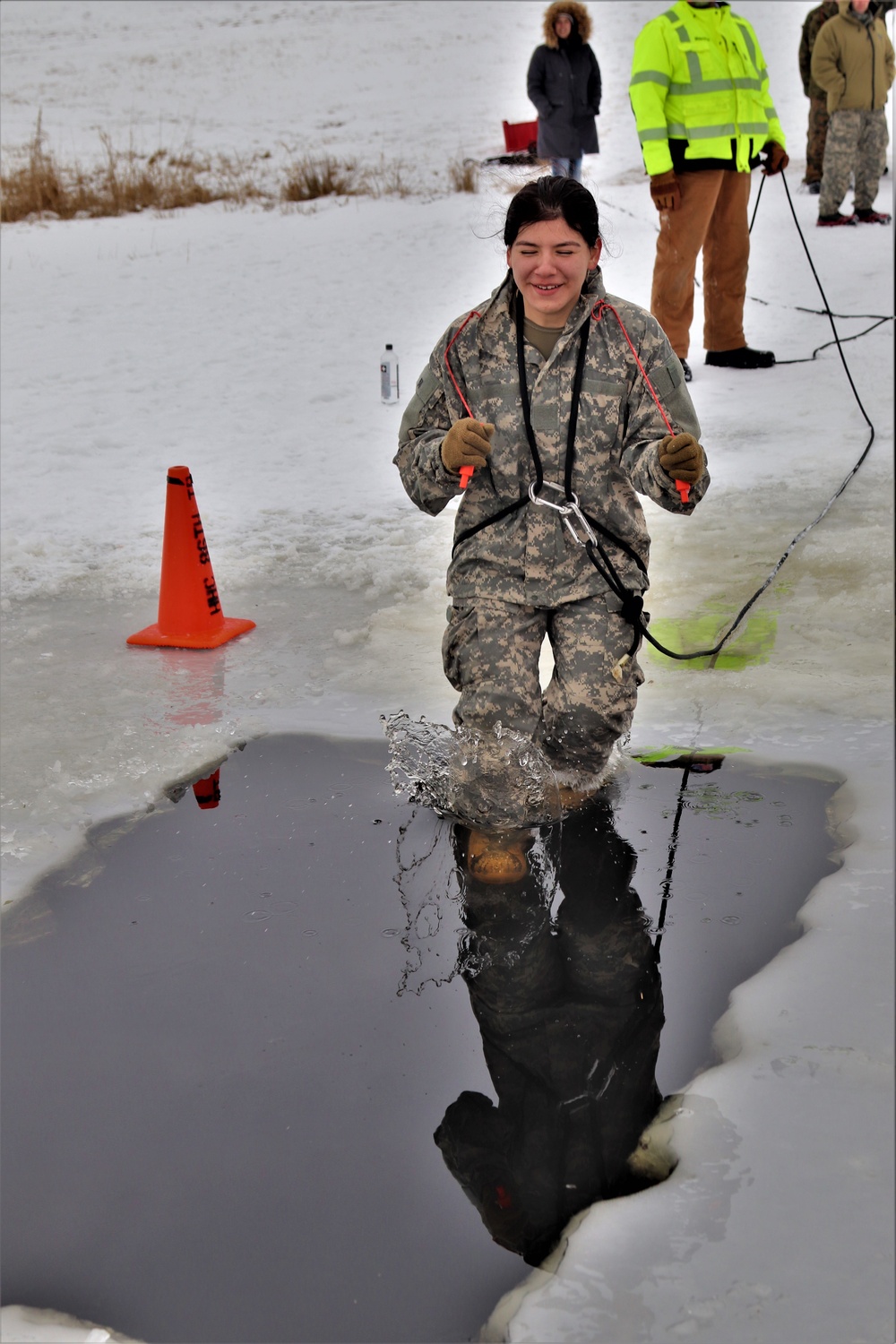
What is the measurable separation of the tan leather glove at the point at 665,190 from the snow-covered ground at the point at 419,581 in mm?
846

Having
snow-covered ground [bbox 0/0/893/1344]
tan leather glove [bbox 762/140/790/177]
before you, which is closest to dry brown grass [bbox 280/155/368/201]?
snow-covered ground [bbox 0/0/893/1344]

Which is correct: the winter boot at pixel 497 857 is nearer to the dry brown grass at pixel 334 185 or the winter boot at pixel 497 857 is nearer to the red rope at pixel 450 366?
the red rope at pixel 450 366

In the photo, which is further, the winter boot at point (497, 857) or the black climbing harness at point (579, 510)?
the black climbing harness at point (579, 510)

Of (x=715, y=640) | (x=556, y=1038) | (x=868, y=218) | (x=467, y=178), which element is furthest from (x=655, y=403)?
(x=467, y=178)

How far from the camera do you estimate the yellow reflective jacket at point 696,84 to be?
20.8 ft

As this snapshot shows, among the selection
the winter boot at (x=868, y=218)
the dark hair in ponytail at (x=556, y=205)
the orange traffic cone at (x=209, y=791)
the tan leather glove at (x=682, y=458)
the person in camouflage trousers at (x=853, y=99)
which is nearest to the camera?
the tan leather glove at (x=682, y=458)

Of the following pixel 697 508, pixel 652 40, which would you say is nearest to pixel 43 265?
pixel 652 40

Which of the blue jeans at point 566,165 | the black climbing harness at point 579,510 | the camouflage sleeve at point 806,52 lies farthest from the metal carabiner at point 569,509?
the camouflage sleeve at point 806,52

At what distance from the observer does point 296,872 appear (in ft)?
9.64

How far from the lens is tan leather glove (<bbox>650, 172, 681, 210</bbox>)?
6.41 meters

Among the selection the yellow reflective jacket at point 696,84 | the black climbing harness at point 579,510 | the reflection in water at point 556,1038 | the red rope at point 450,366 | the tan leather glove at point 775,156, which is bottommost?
the reflection in water at point 556,1038

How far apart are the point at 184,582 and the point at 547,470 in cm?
172

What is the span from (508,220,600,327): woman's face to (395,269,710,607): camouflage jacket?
90mm

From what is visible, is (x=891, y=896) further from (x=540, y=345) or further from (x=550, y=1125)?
(x=540, y=345)
